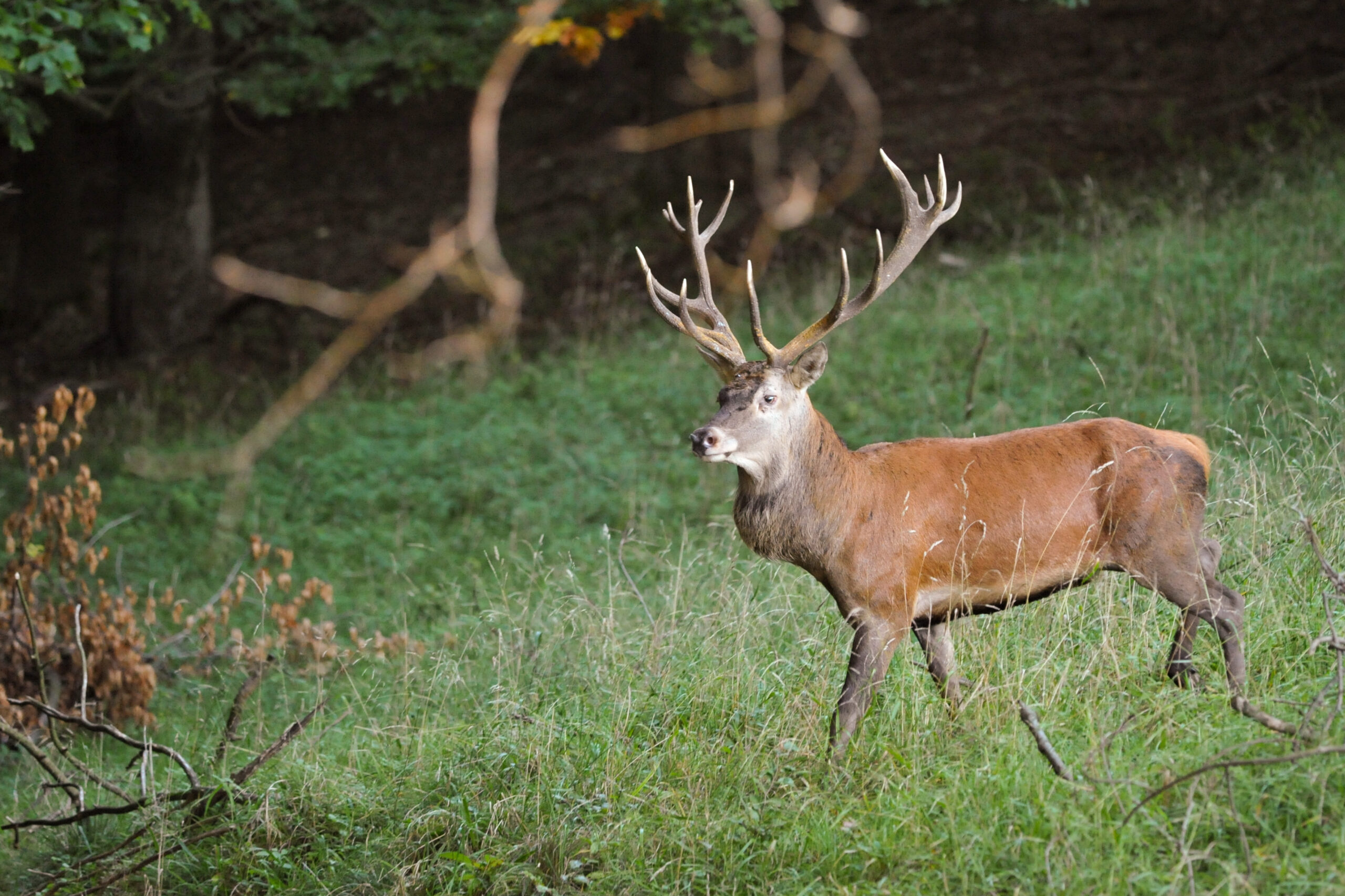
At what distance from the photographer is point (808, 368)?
5.00 metres

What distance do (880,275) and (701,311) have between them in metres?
0.78

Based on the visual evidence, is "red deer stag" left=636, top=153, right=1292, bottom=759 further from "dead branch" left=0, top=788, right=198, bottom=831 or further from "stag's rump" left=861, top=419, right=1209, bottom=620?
"dead branch" left=0, top=788, right=198, bottom=831

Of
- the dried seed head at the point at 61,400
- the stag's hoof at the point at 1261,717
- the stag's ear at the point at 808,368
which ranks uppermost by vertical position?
the stag's ear at the point at 808,368

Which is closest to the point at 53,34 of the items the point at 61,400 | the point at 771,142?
the point at 61,400

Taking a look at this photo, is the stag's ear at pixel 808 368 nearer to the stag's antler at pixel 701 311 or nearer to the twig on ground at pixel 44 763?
the stag's antler at pixel 701 311

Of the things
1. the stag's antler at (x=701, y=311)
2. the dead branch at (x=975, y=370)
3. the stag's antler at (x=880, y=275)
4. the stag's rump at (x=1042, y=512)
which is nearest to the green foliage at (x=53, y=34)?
the stag's antler at (x=701, y=311)

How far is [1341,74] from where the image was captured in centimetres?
1359

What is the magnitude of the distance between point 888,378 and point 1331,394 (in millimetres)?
3259

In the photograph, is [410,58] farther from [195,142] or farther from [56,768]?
[56,768]

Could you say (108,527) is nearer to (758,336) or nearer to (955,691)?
(758,336)

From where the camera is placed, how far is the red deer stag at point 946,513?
4.72 metres

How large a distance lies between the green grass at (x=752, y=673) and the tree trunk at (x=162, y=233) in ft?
14.2

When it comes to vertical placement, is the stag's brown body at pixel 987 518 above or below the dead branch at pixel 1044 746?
above

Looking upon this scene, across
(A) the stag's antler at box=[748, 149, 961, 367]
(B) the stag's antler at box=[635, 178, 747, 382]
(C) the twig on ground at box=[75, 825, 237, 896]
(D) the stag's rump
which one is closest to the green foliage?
(B) the stag's antler at box=[635, 178, 747, 382]
